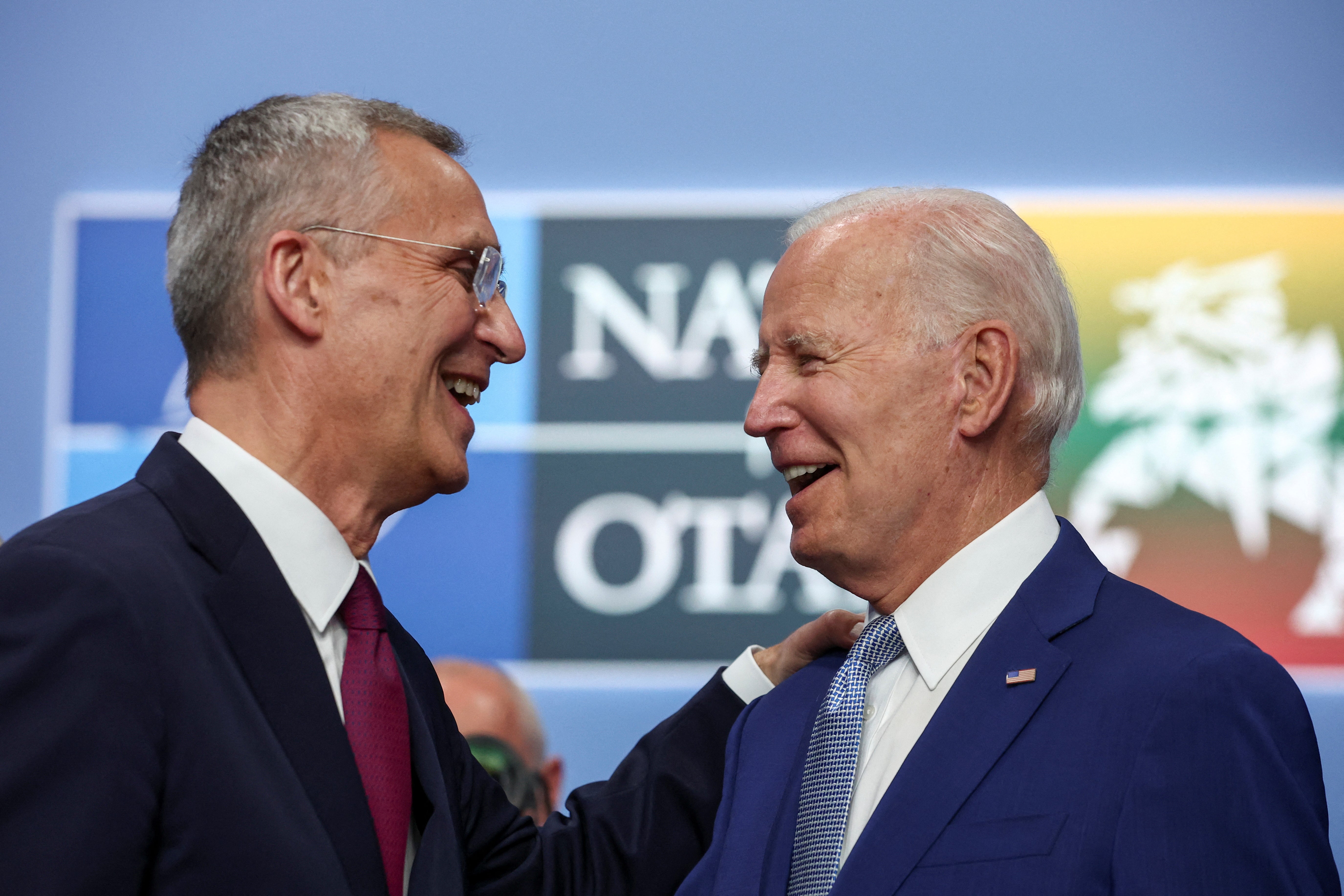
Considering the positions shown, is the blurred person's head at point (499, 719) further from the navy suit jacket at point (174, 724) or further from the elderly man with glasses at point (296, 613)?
the navy suit jacket at point (174, 724)

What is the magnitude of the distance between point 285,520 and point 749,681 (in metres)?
0.83

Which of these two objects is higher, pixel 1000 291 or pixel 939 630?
pixel 1000 291

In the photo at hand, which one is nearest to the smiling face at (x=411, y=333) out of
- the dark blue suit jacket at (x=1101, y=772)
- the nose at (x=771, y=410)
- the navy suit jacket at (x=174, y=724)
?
the navy suit jacket at (x=174, y=724)

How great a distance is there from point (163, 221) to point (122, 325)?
11.2 inches

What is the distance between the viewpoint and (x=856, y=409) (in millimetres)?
1669

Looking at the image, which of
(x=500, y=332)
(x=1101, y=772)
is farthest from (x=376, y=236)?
(x=1101, y=772)

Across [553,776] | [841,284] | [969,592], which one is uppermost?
[841,284]

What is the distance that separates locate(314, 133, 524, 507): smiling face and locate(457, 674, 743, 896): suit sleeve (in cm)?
49

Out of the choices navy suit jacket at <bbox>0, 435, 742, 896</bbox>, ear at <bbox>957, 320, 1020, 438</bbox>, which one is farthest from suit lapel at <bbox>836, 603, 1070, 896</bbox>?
navy suit jacket at <bbox>0, 435, 742, 896</bbox>

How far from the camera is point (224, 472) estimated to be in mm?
1568

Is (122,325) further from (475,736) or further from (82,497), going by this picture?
(475,736)

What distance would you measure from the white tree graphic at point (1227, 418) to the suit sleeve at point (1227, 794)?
175 centimetres

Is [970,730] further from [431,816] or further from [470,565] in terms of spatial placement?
[470,565]

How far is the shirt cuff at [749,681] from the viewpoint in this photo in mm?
2057
